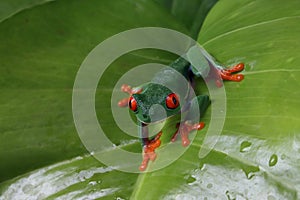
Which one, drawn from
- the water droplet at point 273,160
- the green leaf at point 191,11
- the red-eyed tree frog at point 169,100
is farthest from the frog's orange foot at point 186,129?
the green leaf at point 191,11

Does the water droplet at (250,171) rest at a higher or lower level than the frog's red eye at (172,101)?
higher

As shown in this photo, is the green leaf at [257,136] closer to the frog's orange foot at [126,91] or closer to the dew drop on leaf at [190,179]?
the dew drop on leaf at [190,179]

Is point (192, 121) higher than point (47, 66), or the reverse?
point (192, 121)

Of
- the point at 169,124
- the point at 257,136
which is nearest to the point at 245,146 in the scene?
the point at 257,136

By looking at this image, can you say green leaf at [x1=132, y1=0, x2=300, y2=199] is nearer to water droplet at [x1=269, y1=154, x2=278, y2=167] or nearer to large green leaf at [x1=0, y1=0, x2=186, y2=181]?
water droplet at [x1=269, y1=154, x2=278, y2=167]

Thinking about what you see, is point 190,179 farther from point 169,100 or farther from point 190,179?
point 169,100

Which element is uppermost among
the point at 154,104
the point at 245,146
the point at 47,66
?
the point at 245,146

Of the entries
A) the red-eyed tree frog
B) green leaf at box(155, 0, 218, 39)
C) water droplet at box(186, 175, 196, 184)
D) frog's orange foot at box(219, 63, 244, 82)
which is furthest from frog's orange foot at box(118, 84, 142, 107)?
green leaf at box(155, 0, 218, 39)

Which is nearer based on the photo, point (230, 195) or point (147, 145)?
point (230, 195)
